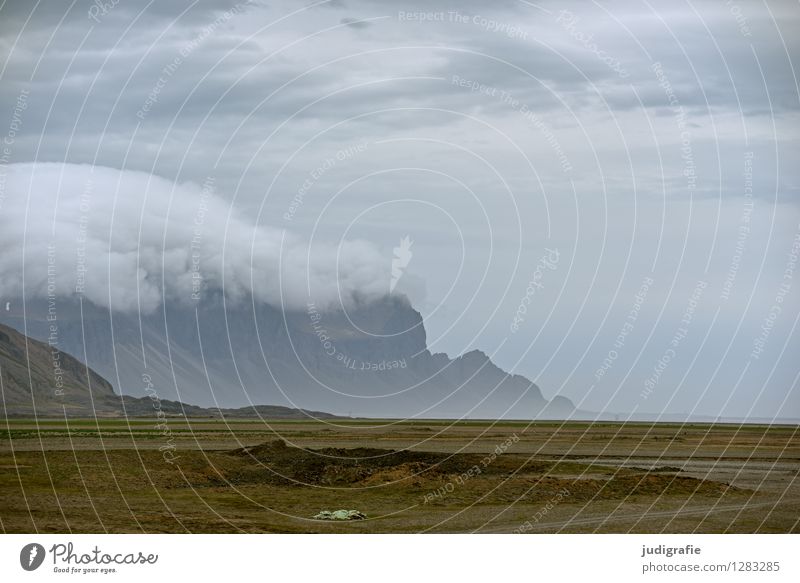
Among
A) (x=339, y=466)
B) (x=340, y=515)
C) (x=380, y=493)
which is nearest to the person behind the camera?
(x=340, y=515)

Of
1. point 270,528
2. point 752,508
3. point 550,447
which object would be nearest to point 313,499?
point 270,528

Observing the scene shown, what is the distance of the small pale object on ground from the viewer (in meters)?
58.2

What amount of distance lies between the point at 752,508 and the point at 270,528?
27.0 m
